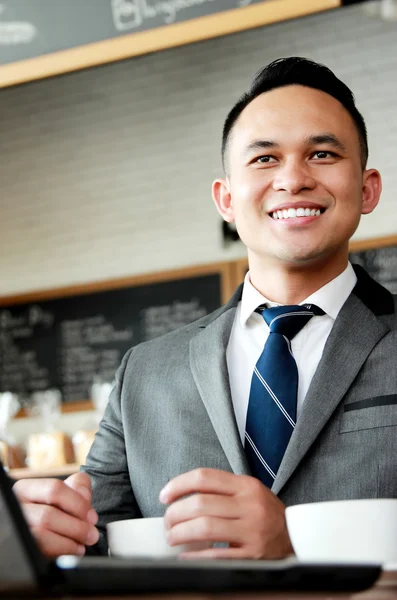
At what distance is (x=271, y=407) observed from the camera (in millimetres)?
1449

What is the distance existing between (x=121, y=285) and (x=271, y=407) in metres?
3.12

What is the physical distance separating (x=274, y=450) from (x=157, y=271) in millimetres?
3081

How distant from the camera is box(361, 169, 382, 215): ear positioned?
171cm

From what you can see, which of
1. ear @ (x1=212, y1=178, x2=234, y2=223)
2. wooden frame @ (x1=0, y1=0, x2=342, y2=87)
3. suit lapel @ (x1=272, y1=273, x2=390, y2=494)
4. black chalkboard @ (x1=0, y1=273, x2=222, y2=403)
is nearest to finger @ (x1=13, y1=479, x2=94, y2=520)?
suit lapel @ (x1=272, y1=273, x2=390, y2=494)

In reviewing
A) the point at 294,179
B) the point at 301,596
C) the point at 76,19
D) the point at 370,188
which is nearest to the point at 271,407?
the point at 294,179

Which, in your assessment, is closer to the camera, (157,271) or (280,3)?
(280,3)

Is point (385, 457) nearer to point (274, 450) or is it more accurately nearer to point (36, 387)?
point (274, 450)

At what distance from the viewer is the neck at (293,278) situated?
1611 mm

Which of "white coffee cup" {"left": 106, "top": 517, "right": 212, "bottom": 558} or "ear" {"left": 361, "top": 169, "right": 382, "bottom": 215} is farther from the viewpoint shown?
"ear" {"left": 361, "top": 169, "right": 382, "bottom": 215}

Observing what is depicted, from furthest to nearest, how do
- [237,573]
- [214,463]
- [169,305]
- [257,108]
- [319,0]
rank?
[169,305]
[319,0]
[257,108]
[214,463]
[237,573]

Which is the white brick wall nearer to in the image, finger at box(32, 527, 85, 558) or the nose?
the nose

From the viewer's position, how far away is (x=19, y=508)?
0.60 m

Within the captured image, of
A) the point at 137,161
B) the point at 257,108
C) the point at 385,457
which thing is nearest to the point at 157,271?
the point at 137,161

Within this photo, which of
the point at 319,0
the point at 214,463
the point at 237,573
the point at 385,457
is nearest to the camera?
the point at 237,573
